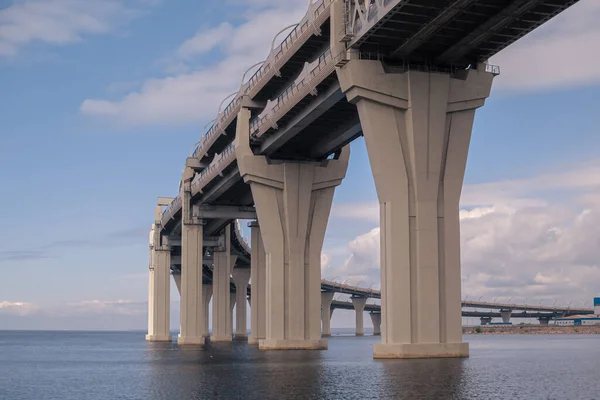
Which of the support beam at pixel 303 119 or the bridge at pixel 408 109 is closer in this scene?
the bridge at pixel 408 109

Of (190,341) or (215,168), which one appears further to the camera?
(190,341)

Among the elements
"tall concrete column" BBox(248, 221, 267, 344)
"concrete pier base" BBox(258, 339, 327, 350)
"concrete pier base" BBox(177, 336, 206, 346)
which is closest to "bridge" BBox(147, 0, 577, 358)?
"concrete pier base" BBox(258, 339, 327, 350)

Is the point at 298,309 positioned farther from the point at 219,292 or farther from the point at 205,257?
the point at 205,257

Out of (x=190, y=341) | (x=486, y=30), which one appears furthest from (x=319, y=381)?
(x=190, y=341)

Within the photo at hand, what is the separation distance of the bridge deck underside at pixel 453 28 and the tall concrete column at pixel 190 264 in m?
56.8

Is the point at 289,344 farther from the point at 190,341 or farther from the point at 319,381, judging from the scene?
the point at 190,341

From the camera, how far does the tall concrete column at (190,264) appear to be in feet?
351

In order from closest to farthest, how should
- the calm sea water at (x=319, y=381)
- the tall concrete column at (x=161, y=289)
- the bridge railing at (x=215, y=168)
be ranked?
the calm sea water at (x=319, y=381), the bridge railing at (x=215, y=168), the tall concrete column at (x=161, y=289)

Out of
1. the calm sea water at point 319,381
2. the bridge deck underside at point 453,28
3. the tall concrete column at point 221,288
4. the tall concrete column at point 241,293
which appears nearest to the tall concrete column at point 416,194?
the bridge deck underside at point 453,28

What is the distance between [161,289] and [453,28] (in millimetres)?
96147

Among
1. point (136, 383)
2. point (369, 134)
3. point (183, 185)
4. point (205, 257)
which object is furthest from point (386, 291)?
point (205, 257)

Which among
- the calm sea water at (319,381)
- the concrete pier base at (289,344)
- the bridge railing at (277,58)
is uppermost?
the bridge railing at (277,58)

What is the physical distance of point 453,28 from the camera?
5022 cm

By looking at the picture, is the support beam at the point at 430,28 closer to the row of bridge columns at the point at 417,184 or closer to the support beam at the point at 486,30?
the row of bridge columns at the point at 417,184
